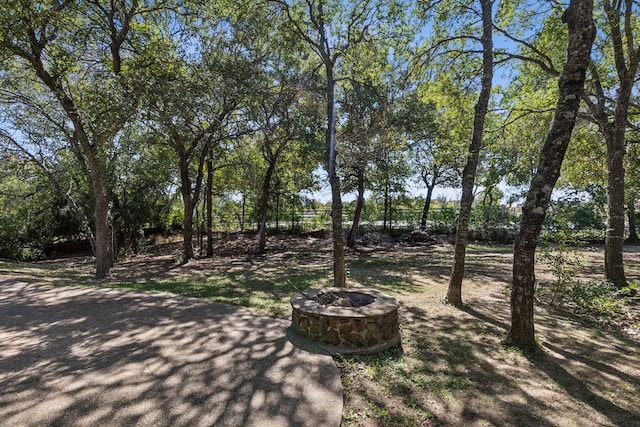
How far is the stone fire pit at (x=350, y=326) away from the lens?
3.64 meters

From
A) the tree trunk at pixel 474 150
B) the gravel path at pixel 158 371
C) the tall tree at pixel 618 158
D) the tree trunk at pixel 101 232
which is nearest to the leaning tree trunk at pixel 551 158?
the tree trunk at pixel 474 150

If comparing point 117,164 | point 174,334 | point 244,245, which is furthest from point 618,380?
point 244,245

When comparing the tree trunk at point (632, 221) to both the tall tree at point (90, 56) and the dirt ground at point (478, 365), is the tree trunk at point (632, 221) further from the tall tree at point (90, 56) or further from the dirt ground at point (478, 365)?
the tall tree at point (90, 56)

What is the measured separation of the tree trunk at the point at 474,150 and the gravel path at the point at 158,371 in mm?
3064

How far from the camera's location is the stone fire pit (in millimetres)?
3639

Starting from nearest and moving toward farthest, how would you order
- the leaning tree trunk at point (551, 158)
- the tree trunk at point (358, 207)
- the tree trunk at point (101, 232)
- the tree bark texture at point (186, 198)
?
the leaning tree trunk at point (551, 158)
the tree trunk at point (101, 232)
the tree bark texture at point (186, 198)
the tree trunk at point (358, 207)

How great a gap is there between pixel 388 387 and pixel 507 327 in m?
2.52

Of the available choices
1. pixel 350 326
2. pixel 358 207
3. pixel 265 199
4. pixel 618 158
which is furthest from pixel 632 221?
pixel 350 326

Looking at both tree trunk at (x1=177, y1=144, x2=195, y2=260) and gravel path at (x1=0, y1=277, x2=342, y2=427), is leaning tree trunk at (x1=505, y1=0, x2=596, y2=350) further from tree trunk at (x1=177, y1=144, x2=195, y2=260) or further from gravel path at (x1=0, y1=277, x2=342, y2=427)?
tree trunk at (x1=177, y1=144, x2=195, y2=260)

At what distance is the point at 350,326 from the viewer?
3668 mm

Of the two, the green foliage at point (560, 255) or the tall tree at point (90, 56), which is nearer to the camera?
the green foliage at point (560, 255)

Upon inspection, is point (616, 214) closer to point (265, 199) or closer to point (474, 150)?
point (474, 150)

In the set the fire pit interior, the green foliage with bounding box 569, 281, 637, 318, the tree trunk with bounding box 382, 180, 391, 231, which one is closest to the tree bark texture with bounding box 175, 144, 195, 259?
the fire pit interior

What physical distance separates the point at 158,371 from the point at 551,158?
456cm
